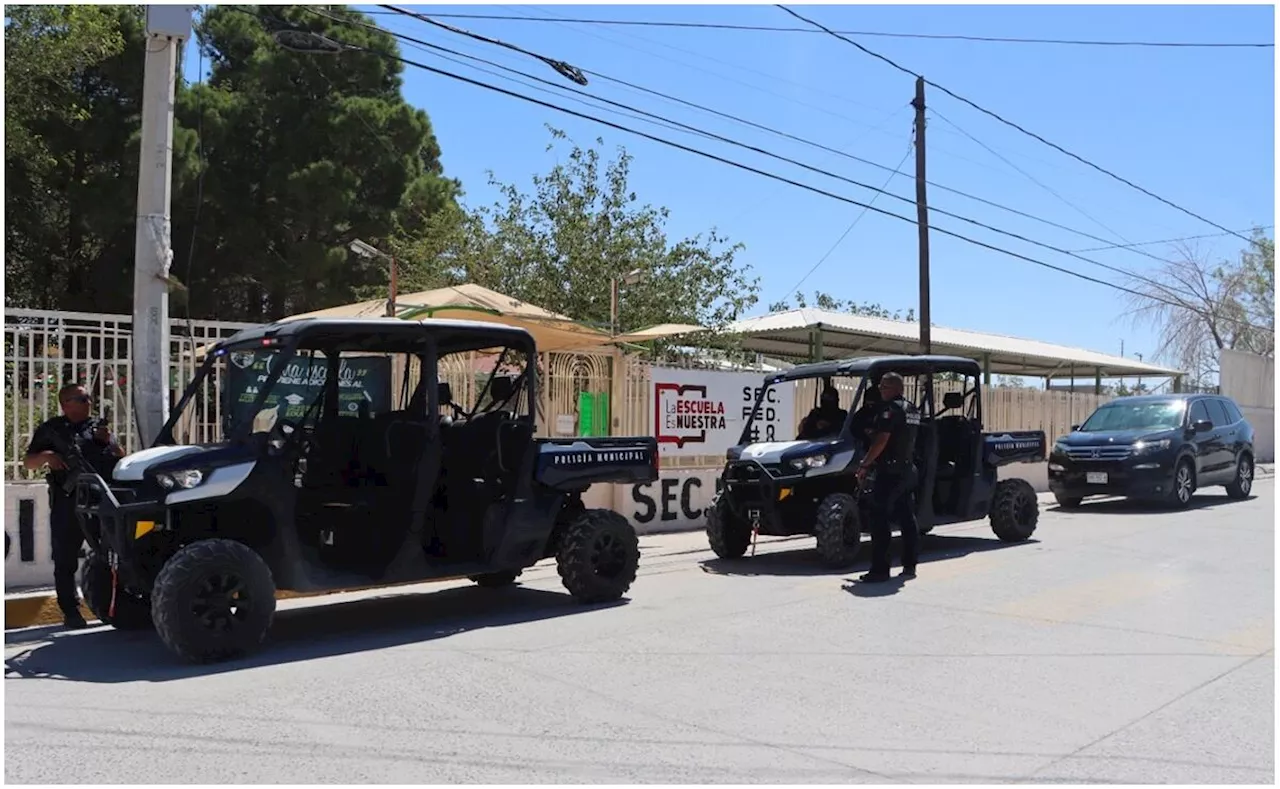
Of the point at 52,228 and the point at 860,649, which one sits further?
the point at 52,228

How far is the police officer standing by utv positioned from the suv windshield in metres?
14.6

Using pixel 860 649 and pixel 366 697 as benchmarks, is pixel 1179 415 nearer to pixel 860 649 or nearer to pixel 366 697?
pixel 860 649

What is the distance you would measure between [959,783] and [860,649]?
257 centimetres

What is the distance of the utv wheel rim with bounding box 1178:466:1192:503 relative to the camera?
653 inches

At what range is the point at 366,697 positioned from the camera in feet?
19.8

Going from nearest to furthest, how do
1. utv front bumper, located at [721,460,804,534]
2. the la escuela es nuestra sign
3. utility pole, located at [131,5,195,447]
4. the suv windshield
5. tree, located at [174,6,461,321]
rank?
the la escuela es nuestra sign < utility pole, located at [131,5,195,447] < utv front bumper, located at [721,460,804,534] < the suv windshield < tree, located at [174,6,461,321]

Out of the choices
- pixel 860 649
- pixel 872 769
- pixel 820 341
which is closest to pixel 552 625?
pixel 860 649

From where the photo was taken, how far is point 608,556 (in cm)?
893

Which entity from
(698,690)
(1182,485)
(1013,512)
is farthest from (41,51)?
(1182,485)

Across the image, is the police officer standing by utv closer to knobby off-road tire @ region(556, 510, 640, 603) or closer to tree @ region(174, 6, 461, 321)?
knobby off-road tire @ region(556, 510, 640, 603)

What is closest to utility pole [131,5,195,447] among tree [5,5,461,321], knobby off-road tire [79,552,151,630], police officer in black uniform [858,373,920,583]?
knobby off-road tire [79,552,151,630]

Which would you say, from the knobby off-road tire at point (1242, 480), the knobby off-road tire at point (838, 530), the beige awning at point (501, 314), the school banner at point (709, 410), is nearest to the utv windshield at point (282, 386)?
the beige awning at point (501, 314)

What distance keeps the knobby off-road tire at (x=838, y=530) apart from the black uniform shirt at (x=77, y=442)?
19.7 ft

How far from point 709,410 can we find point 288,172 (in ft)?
50.8
